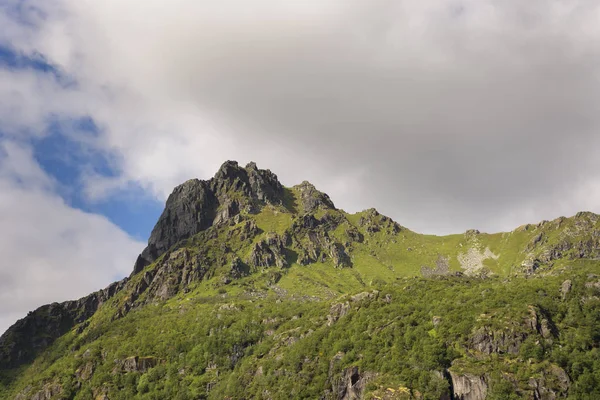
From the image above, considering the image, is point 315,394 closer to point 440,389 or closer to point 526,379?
point 440,389

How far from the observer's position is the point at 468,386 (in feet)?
535

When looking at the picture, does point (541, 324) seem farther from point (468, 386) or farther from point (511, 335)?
point (468, 386)

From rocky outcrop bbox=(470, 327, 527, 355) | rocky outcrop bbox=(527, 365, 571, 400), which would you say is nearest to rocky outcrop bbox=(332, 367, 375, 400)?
rocky outcrop bbox=(470, 327, 527, 355)

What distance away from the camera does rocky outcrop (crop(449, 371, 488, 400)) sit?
159 m

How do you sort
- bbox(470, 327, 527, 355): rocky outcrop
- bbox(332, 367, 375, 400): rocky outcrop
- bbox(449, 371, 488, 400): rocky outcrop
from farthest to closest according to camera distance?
bbox(332, 367, 375, 400): rocky outcrop → bbox(470, 327, 527, 355): rocky outcrop → bbox(449, 371, 488, 400): rocky outcrop

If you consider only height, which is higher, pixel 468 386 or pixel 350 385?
pixel 350 385

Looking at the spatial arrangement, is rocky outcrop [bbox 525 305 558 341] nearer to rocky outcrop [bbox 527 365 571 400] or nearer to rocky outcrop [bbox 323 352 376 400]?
rocky outcrop [bbox 527 365 571 400]

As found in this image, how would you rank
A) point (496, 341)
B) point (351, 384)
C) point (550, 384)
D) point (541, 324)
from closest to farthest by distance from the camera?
point (550, 384) → point (496, 341) → point (541, 324) → point (351, 384)

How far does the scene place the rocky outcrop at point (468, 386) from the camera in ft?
522

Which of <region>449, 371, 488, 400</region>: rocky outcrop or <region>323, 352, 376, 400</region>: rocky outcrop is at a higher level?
<region>323, 352, 376, 400</region>: rocky outcrop

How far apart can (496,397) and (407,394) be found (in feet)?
101

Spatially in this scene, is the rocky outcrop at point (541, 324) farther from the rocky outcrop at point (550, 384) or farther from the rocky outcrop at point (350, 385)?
the rocky outcrop at point (350, 385)

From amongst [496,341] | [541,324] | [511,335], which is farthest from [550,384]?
[541,324]

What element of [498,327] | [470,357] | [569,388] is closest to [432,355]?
[470,357]
